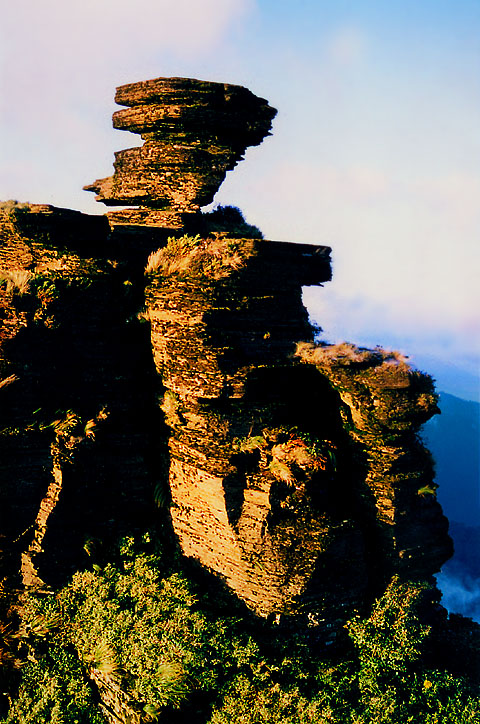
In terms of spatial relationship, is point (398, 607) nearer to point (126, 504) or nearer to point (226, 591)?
point (226, 591)

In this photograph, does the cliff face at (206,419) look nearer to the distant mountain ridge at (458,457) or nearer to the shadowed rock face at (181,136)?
the shadowed rock face at (181,136)

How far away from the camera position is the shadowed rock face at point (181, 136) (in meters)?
15.5

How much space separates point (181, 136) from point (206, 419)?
8.73 metres

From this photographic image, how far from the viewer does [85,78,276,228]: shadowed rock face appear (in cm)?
1545

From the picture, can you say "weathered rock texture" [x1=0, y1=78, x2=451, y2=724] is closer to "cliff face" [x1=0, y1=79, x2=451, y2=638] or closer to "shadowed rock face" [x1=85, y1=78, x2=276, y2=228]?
"cliff face" [x1=0, y1=79, x2=451, y2=638]

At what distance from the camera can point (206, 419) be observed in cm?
1325

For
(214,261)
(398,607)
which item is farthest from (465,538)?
(214,261)

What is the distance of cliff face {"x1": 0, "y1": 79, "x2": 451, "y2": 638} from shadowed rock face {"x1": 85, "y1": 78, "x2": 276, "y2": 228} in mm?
1967

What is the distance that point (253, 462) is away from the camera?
13.3 meters

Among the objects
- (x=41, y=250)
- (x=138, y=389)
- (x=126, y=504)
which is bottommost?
(x=126, y=504)

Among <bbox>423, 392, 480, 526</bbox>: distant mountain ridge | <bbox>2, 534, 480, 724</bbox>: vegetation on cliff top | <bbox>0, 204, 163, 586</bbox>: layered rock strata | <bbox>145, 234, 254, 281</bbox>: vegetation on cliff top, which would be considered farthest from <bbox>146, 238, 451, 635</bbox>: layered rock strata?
<bbox>423, 392, 480, 526</bbox>: distant mountain ridge

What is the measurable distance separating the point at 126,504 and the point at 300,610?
5276mm

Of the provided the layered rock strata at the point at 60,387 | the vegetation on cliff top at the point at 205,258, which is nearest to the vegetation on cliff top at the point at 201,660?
the layered rock strata at the point at 60,387

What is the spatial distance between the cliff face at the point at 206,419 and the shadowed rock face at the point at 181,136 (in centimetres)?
197
